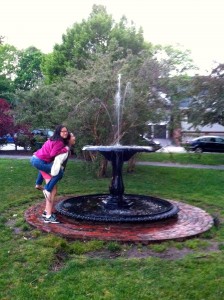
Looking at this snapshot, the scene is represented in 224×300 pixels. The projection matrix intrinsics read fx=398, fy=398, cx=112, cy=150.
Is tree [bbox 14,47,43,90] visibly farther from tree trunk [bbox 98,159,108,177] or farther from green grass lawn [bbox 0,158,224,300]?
green grass lawn [bbox 0,158,224,300]

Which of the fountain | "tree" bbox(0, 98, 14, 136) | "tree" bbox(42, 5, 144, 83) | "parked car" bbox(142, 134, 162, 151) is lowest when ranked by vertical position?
the fountain

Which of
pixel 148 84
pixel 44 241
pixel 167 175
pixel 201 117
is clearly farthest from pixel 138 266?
pixel 201 117

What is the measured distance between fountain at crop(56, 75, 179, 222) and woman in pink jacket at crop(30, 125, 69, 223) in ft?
1.29

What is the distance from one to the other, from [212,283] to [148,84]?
854 cm

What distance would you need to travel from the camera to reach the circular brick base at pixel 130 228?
6.00 m

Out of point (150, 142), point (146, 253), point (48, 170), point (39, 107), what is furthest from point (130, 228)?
point (39, 107)

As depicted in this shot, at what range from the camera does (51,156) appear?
6750 millimetres

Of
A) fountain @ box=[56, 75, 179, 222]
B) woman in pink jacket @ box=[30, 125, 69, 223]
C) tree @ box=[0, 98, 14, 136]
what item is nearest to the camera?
woman in pink jacket @ box=[30, 125, 69, 223]

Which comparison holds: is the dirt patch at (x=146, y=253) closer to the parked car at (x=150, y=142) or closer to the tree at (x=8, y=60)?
the parked car at (x=150, y=142)

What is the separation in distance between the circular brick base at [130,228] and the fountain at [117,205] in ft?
0.33

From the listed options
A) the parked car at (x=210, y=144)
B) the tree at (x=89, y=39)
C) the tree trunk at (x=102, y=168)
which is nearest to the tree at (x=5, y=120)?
the tree at (x=89, y=39)

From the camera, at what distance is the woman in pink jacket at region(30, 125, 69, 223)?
673 cm

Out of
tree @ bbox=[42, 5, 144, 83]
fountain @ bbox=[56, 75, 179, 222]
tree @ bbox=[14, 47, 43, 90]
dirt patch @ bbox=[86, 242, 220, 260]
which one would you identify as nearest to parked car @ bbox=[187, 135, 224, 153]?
tree @ bbox=[42, 5, 144, 83]

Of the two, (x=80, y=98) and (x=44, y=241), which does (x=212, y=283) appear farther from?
(x=80, y=98)
